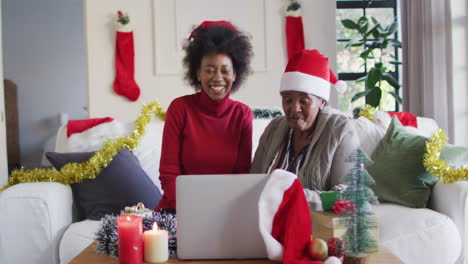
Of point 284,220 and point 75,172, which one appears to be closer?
point 284,220

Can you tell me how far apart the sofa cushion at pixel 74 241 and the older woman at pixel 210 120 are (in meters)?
0.40

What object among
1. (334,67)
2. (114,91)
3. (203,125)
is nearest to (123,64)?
(114,91)

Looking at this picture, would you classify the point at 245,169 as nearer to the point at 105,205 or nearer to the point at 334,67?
the point at 105,205

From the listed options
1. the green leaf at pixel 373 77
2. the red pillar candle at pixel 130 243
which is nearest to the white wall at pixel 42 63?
the green leaf at pixel 373 77

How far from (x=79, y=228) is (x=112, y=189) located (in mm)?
266

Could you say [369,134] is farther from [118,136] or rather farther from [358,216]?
[358,216]

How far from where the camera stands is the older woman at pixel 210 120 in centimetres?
199

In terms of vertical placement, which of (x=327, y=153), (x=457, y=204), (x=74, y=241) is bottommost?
(x=74, y=241)

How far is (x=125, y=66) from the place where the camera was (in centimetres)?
484

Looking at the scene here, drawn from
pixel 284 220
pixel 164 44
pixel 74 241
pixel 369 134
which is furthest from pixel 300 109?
pixel 164 44

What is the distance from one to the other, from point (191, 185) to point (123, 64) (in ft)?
12.4

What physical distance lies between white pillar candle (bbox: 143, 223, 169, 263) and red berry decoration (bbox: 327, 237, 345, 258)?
42 cm

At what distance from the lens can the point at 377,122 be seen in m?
2.84

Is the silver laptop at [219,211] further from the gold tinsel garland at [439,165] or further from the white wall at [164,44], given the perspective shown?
the white wall at [164,44]
